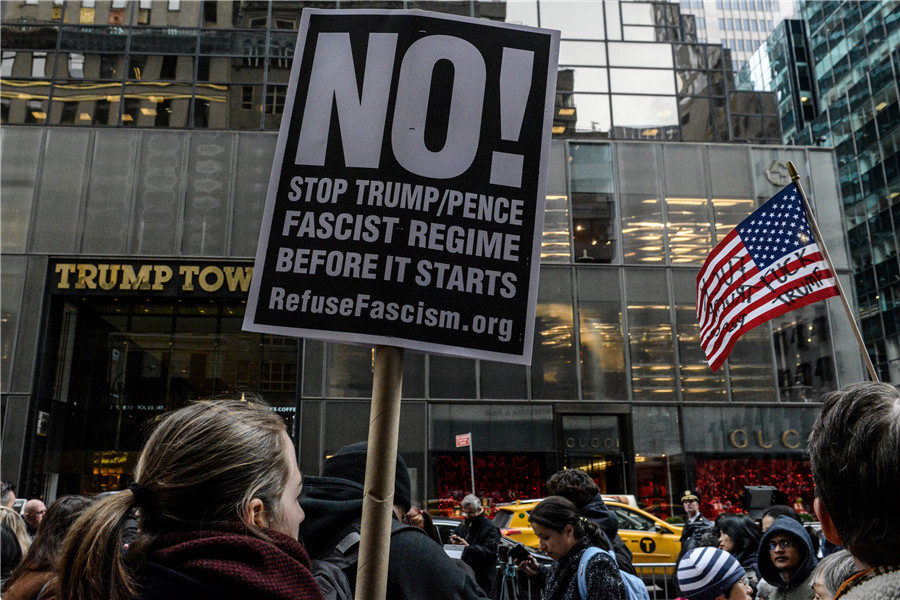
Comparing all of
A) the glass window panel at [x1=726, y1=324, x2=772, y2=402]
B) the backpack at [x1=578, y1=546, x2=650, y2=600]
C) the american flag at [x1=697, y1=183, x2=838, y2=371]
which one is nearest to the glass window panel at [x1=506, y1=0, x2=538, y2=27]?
the glass window panel at [x1=726, y1=324, x2=772, y2=402]

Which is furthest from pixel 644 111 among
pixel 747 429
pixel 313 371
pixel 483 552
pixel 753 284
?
pixel 483 552

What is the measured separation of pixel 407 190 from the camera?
264 centimetres

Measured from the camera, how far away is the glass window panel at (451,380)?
21.2 metres

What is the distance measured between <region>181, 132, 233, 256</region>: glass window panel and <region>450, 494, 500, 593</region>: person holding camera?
15.3 meters

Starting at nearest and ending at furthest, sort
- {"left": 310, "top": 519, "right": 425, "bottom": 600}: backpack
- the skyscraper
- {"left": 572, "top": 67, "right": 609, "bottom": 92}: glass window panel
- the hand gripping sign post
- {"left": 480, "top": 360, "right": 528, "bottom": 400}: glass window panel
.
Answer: the hand gripping sign post
{"left": 310, "top": 519, "right": 425, "bottom": 600}: backpack
{"left": 480, "top": 360, "right": 528, "bottom": 400}: glass window panel
{"left": 572, "top": 67, "right": 609, "bottom": 92}: glass window panel
the skyscraper

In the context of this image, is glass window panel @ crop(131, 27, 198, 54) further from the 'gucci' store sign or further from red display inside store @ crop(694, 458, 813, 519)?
red display inside store @ crop(694, 458, 813, 519)

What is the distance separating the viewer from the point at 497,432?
21078 mm

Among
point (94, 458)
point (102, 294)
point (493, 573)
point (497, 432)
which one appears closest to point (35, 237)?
point (102, 294)

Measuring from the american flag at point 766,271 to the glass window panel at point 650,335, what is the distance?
13563 millimetres

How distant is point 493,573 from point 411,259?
6.48m

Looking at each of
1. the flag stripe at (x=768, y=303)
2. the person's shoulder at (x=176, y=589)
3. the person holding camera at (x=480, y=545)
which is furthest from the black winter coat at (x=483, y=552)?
the person's shoulder at (x=176, y=589)

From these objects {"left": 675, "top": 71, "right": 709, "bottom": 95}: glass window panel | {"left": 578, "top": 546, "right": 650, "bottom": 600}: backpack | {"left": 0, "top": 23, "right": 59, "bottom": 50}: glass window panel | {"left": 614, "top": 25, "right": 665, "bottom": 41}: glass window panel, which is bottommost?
{"left": 578, "top": 546, "right": 650, "bottom": 600}: backpack

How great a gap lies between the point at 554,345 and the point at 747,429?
6321mm

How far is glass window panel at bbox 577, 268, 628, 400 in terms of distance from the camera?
21.5m
